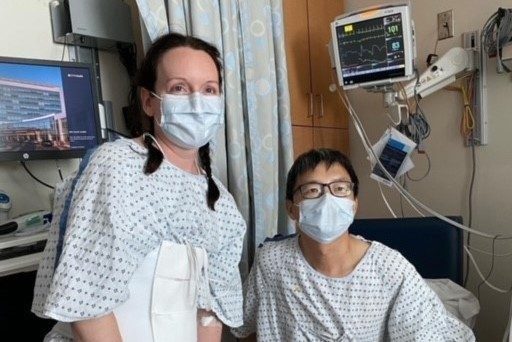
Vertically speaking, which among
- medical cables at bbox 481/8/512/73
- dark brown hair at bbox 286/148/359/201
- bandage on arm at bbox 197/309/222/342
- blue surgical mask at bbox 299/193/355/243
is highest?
medical cables at bbox 481/8/512/73

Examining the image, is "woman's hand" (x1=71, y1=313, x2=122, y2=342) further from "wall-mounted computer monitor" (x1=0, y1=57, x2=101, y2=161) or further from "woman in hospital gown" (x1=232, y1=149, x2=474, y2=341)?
"wall-mounted computer monitor" (x1=0, y1=57, x2=101, y2=161)

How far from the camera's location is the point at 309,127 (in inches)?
89.4

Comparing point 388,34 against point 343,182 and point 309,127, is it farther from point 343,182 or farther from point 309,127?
point 343,182

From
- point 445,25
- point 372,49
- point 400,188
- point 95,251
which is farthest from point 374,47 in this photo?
point 95,251

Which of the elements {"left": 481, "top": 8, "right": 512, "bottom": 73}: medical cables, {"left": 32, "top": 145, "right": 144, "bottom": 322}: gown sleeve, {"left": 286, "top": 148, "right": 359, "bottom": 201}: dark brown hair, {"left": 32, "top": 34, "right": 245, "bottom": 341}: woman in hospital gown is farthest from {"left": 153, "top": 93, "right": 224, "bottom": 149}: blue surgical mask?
{"left": 481, "top": 8, "right": 512, "bottom": 73}: medical cables

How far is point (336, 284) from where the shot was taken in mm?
1169

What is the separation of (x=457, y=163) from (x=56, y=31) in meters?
1.78

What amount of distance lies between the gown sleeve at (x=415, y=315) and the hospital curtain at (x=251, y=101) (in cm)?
69

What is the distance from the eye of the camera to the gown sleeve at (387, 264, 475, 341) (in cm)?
110

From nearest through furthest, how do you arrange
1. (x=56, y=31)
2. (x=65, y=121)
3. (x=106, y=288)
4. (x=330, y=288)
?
(x=106, y=288) → (x=330, y=288) → (x=65, y=121) → (x=56, y=31)

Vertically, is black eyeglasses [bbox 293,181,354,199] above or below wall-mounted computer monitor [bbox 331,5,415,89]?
below

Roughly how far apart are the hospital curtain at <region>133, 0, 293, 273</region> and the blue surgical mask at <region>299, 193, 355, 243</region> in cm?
53

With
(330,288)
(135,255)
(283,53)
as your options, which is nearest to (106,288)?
(135,255)

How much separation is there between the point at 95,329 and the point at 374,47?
149cm
